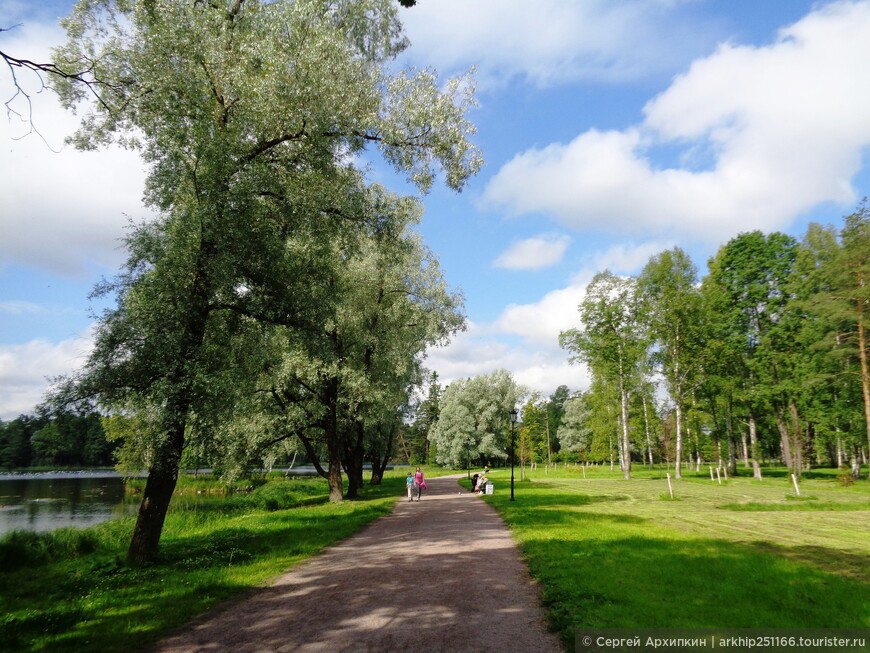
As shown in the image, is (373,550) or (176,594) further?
(373,550)

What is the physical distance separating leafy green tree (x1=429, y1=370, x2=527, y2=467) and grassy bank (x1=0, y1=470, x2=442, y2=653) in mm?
47642

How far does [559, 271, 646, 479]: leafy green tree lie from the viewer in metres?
42.4

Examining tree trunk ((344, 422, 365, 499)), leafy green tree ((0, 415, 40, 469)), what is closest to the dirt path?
tree trunk ((344, 422, 365, 499))

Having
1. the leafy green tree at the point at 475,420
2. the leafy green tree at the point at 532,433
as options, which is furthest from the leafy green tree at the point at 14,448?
the leafy green tree at the point at 532,433

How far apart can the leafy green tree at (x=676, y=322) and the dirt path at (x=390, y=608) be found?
105 ft

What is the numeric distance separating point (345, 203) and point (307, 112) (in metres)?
2.64

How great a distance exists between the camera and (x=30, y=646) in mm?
5984

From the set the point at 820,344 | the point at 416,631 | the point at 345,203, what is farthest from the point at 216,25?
the point at 820,344

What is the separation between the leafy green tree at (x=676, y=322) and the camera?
127ft

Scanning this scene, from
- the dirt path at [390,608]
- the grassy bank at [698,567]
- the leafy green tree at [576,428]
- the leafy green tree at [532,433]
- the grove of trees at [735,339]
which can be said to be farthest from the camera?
the leafy green tree at [576,428]

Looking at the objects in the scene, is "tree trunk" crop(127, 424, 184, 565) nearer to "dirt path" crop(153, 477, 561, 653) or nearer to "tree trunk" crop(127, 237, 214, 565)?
"tree trunk" crop(127, 237, 214, 565)

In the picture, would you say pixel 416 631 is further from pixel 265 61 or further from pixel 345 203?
Result: pixel 265 61

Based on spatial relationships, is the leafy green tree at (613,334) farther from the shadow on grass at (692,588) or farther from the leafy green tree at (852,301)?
the shadow on grass at (692,588)

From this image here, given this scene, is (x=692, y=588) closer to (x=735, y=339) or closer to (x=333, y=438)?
(x=333, y=438)
